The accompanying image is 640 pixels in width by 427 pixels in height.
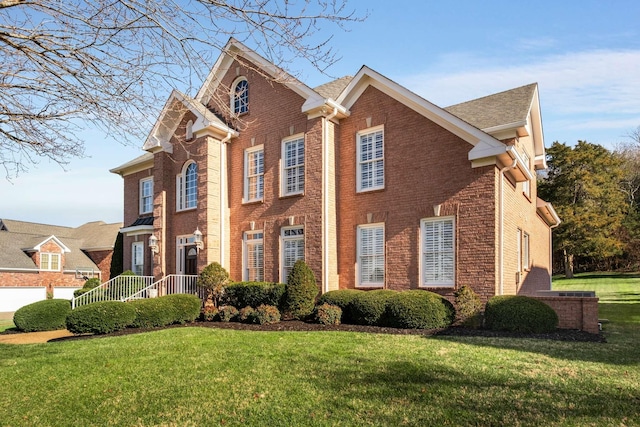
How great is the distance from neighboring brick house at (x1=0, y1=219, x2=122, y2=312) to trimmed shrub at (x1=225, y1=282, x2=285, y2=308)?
875 inches

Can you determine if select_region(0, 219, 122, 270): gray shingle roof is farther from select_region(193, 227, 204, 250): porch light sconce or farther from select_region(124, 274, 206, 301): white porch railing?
select_region(193, 227, 204, 250): porch light sconce

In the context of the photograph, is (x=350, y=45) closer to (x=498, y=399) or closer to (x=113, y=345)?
(x=498, y=399)

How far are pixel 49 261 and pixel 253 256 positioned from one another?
24.0 m

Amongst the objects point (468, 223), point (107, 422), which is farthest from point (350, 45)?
point (468, 223)

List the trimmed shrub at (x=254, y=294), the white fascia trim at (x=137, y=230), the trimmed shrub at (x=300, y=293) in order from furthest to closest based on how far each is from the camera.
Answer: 1. the white fascia trim at (x=137, y=230)
2. the trimmed shrub at (x=254, y=294)
3. the trimmed shrub at (x=300, y=293)

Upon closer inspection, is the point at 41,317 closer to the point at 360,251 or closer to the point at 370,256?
the point at 360,251

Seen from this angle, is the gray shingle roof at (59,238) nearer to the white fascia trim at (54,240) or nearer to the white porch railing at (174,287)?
the white fascia trim at (54,240)

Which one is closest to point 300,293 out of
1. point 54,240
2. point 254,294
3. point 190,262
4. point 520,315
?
point 254,294

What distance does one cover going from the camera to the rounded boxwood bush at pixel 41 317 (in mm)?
15406

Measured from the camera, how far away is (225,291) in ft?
53.1

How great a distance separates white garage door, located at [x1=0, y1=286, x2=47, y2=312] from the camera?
2967 cm

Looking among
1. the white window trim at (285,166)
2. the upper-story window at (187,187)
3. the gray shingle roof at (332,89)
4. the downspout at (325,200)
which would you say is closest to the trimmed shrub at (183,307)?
the downspout at (325,200)

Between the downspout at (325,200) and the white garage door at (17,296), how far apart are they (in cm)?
2560

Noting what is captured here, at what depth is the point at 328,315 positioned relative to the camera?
12.7 m
